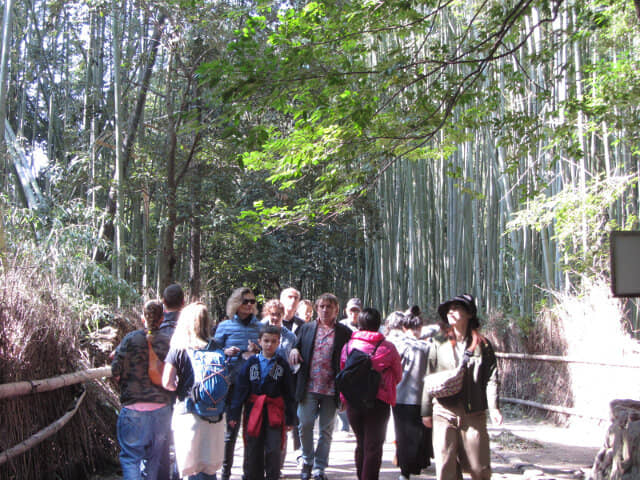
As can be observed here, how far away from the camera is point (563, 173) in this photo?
29.8 ft

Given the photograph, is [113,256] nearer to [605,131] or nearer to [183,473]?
[183,473]

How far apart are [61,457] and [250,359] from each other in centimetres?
137

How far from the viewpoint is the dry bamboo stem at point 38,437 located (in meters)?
3.56

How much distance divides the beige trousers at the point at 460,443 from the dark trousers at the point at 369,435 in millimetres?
591

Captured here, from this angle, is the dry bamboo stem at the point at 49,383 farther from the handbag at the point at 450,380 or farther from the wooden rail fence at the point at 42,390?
the handbag at the point at 450,380

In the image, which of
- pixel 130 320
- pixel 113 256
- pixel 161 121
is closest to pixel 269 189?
pixel 161 121

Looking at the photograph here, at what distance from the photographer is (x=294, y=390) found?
4320 millimetres

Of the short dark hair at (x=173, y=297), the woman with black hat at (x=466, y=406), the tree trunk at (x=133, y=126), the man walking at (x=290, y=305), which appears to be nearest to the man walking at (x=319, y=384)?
the man walking at (x=290, y=305)

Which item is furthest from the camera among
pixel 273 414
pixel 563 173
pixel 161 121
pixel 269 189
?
pixel 269 189

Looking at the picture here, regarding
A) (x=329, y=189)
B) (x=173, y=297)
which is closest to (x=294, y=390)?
(x=173, y=297)

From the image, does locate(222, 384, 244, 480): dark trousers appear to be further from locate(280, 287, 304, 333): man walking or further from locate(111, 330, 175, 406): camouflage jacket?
locate(280, 287, 304, 333): man walking

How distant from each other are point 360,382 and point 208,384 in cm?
97

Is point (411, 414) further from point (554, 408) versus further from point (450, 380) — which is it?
point (554, 408)

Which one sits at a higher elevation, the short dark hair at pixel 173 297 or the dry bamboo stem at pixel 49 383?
the short dark hair at pixel 173 297
